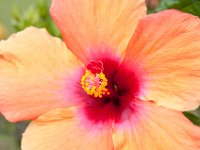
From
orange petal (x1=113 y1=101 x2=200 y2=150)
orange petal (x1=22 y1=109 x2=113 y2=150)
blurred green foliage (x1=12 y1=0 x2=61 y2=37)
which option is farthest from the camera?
blurred green foliage (x1=12 y1=0 x2=61 y2=37)

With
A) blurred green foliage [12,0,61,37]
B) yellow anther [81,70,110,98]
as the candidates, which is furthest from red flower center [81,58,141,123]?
blurred green foliage [12,0,61,37]

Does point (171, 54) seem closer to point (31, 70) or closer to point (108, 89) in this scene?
point (108, 89)

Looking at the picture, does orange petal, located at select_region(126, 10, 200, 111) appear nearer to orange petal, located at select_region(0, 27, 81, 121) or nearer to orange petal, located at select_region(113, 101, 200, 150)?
orange petal, located at select_region(113, 101, 200, 150)

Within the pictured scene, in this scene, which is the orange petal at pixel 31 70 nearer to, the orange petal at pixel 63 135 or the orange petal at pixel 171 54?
the orange petal at pixel 63 135

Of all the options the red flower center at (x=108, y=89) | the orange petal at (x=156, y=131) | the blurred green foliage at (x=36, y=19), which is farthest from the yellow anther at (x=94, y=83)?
the blurred green foliage at (x=36, y=19)

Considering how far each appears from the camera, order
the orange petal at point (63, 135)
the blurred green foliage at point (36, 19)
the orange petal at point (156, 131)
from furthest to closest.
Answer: the blurred green foliage at point (36, 19), the orange petal at point (63, 135), the orange petal at point (156, 131)

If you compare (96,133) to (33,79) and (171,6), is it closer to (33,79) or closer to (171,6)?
(33,79)
